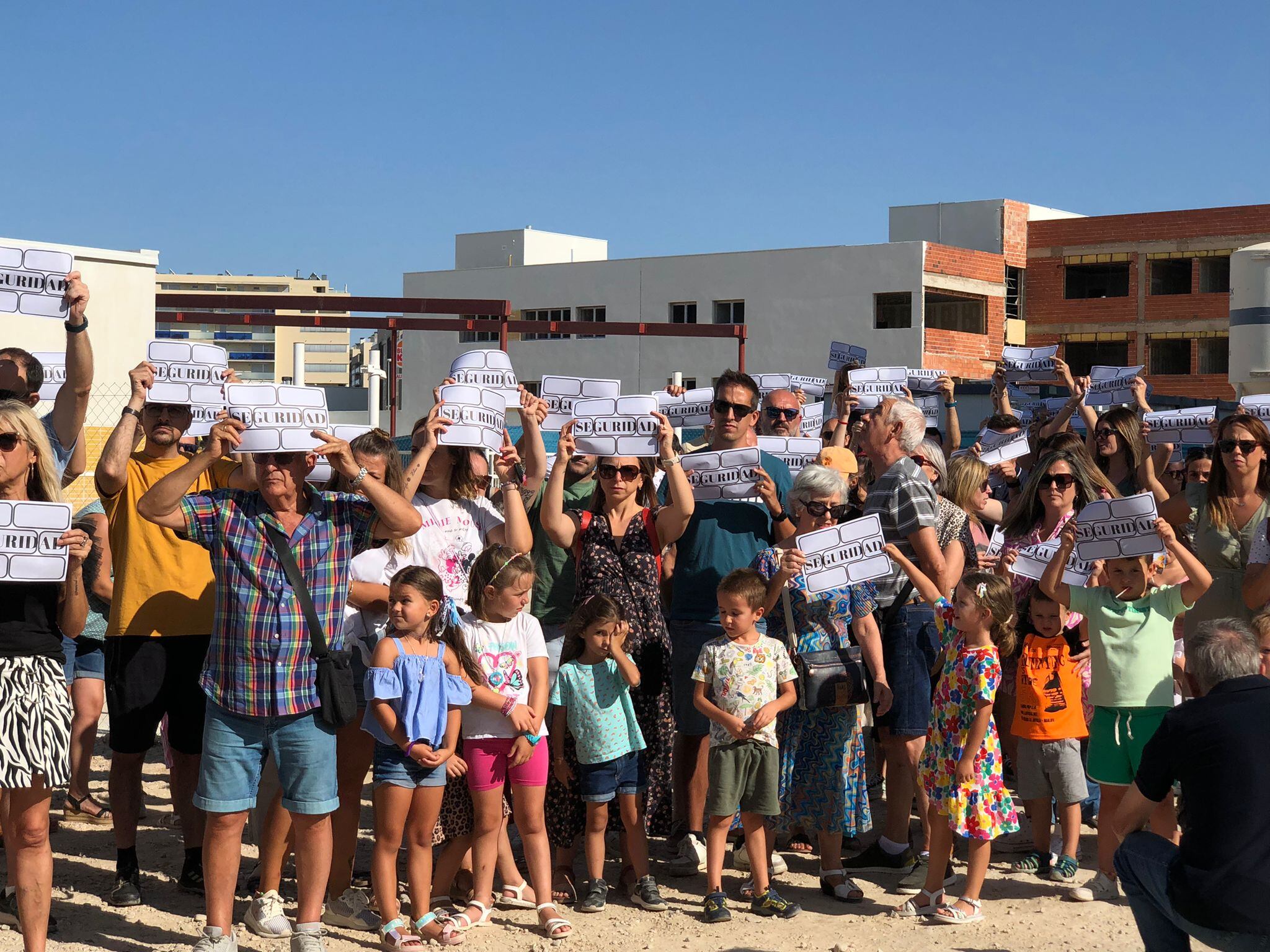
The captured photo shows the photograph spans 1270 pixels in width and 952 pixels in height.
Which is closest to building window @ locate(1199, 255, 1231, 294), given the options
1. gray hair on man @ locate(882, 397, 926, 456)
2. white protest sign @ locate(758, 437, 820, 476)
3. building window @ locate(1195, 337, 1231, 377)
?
building window @ locate(1195, 337, 1231, 377)

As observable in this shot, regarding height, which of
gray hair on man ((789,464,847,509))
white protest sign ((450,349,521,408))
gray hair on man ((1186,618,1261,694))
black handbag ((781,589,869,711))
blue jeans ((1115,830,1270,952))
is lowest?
blue jeans ((1115,830,1270,952))

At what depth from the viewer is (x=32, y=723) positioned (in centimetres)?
463

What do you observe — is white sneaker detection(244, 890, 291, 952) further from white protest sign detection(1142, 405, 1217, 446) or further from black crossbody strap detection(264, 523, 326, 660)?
white protest sign detection(1142, 405, 1217, 446)

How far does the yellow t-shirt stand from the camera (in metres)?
5.38

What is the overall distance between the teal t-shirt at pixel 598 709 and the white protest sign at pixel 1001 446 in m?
2.92

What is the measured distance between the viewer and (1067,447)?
22.5 ft

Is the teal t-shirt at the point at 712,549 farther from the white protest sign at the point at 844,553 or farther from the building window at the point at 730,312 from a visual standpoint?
the building window at the point at 730,312

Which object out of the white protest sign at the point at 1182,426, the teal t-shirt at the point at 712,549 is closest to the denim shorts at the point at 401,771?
the teal t-shirt at the point at 712,549

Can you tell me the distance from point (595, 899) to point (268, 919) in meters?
1.34

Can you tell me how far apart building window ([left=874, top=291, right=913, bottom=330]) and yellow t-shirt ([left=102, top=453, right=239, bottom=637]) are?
135 feet

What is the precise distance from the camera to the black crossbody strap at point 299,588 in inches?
191

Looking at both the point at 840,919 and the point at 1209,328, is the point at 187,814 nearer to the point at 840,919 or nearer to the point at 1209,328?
the point at 840,919

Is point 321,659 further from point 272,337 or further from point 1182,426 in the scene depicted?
point 272,337

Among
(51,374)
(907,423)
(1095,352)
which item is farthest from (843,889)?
(1095,352)
